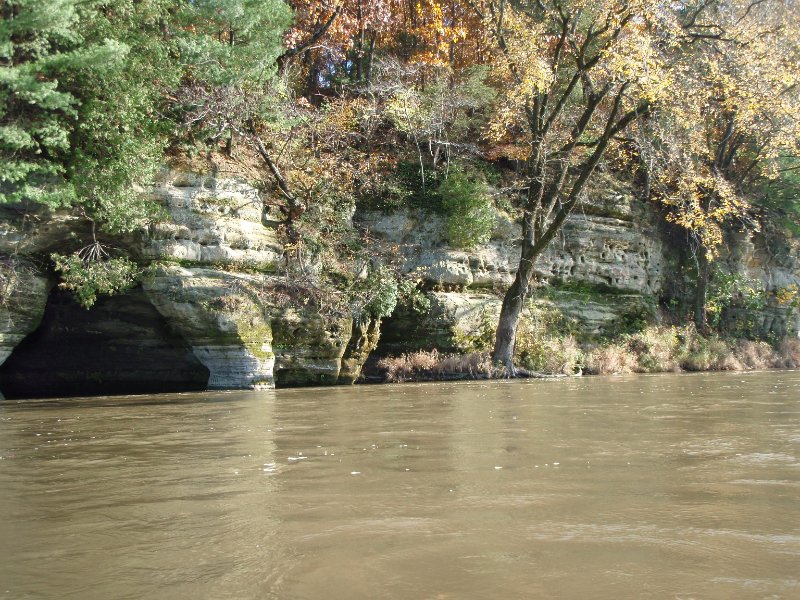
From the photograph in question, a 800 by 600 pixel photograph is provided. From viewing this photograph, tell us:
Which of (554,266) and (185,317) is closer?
(185,317)

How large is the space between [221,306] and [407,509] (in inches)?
503

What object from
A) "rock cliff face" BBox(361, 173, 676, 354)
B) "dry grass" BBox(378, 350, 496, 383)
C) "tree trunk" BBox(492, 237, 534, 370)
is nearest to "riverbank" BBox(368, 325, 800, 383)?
"dry grass" BBox(378, 350, 496, 383)

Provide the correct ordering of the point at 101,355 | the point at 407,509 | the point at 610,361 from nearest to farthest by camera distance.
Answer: the point at 407,509 < the point at 101,355 < the point at 610,361

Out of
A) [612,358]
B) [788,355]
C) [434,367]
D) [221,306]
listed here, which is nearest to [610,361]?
[612,358]

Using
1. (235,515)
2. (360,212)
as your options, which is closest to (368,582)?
(235,515)

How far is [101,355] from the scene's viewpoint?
1850 cm

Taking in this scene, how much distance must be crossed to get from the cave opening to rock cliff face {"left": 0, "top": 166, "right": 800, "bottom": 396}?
35 millimetres

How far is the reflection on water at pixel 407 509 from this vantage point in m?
2.98

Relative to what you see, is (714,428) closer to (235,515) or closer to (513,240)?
(235,515)

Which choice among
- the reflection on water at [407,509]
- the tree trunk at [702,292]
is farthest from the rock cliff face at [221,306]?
the reflection on water at [407,509]

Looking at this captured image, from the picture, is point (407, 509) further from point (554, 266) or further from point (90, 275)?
point (554, 266)

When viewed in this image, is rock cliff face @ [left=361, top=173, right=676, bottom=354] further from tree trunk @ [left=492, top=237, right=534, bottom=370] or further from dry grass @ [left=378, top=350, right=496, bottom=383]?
tree trunk @ [left=492, top=237, right=534, bottom=370]

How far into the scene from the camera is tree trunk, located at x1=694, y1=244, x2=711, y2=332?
25609 mm

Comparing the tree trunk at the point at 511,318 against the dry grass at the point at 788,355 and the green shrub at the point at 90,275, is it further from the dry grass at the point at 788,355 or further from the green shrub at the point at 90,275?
the dry grass at the point at 788,355
